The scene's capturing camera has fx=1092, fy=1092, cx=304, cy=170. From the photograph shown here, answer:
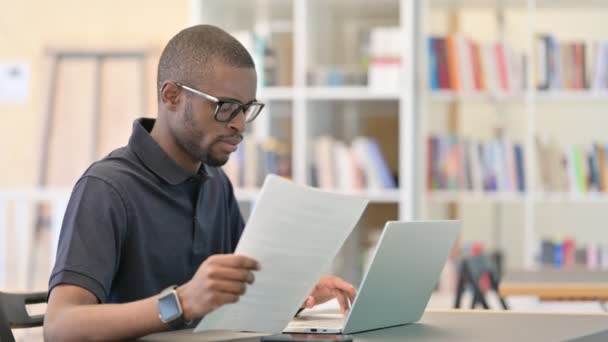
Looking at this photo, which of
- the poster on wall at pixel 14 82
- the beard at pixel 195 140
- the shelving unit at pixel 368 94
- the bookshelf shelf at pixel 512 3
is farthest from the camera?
the poster on wall at pixel 14 82

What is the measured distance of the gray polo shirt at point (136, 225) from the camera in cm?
177

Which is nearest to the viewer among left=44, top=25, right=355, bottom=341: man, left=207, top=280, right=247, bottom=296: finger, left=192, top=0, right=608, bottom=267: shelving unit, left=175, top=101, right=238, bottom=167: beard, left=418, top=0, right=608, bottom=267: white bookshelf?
left=207, top=280, right=247, bottom=296: finger

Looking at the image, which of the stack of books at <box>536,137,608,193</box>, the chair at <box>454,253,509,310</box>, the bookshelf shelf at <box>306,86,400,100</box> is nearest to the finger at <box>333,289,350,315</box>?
the chair at <box>454,253,509,310</box>

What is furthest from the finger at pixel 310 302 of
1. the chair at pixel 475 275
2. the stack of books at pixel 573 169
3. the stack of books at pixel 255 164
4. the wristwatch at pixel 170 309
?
the stack of books at pixel 573 169

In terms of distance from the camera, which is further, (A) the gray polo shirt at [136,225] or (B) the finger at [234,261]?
Answer: (A) the gray polo shirt at [136,225]

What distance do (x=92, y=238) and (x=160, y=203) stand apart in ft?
0.69

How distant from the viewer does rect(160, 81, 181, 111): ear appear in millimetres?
1990

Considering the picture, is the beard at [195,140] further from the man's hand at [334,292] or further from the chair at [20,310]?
the chair at [20,310]

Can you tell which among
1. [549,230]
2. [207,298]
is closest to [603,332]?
[207,298]

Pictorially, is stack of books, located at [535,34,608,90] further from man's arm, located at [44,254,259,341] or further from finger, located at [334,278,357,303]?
man's arm, located at [44,254,259,341]

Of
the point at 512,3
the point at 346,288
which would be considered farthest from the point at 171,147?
the point at 512,3

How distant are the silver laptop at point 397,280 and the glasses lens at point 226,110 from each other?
348 millimetres

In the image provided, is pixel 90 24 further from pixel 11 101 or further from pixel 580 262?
pixel 580 262

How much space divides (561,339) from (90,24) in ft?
18.8
